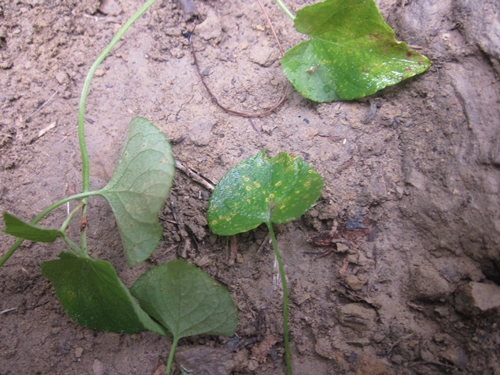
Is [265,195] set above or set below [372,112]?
below

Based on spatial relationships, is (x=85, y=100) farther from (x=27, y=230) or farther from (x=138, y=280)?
(x=138, y=280)

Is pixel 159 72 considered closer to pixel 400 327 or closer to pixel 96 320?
pixel 96 320

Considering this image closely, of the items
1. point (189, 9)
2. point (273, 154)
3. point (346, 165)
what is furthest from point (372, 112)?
point (189, 9)

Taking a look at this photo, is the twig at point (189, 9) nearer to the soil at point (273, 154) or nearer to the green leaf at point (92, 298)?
the soil at point (273, 154)

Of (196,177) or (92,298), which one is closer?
(92,298)

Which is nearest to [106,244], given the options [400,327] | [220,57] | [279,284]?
[279,284]

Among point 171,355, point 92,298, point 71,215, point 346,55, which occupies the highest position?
point 346,55

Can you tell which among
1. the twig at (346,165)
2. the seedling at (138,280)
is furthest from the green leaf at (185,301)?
the twig at (346,165)
